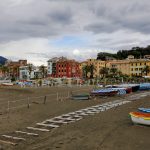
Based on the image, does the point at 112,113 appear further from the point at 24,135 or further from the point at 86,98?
the point at 86,98

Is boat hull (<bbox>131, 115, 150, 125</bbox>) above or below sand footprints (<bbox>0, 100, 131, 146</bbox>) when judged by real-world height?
above

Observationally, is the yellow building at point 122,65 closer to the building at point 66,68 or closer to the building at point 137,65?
the building at point 137,65

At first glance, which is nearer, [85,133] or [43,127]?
[85,133]

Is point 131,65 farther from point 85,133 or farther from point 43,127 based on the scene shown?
point 85,133

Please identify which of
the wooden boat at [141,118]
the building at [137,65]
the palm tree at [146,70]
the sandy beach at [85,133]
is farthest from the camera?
the building at [137,65]

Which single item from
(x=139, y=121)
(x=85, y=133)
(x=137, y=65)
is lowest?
(x=85, y=133)

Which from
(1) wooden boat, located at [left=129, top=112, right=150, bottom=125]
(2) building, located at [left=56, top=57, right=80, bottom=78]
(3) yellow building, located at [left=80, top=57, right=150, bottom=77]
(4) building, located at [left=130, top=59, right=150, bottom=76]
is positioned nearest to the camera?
(1) wooden boat, located at [left=129, top=112, right=150, bottom=125]

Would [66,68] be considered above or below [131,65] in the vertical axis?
below

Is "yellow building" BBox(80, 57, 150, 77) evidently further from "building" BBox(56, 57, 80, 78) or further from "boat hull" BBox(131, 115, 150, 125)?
"boat hull" BBox(131, 115, 150, 125)

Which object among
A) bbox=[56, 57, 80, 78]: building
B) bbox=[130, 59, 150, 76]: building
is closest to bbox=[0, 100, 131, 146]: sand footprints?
bbox=[130, 59, 150, 76]: building

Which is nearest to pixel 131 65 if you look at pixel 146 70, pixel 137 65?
pixel 137 65

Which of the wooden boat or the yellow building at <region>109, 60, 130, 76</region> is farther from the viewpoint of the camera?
the yellow building at <region>109, 60, 130, 76</region>

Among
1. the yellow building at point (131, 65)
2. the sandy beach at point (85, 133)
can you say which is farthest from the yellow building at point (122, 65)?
the sandy beach at point (85, 133)

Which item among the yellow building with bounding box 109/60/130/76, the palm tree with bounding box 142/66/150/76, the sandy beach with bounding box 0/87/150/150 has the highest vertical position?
the yellow building with bounding box 109/60/130/76
